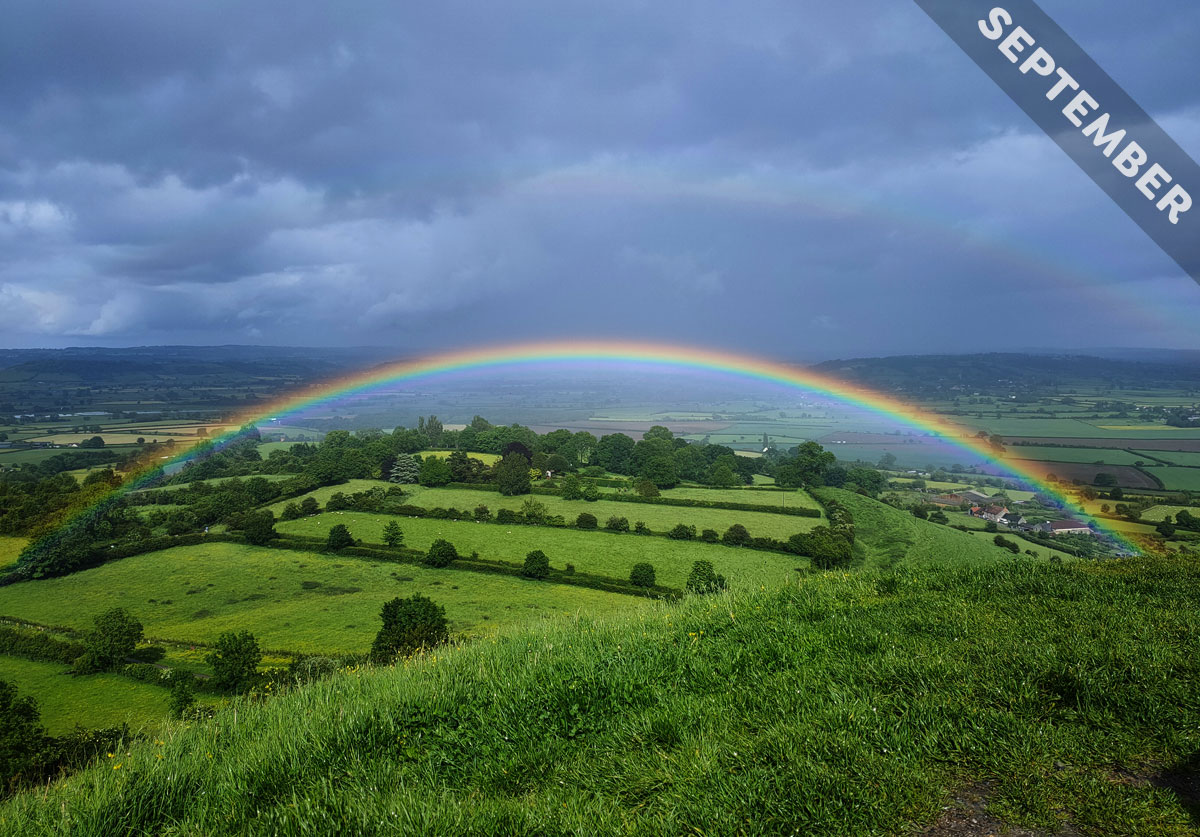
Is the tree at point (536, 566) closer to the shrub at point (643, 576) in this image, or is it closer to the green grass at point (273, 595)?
the green grass at point (273, 595)

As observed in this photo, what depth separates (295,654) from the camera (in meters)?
30.8

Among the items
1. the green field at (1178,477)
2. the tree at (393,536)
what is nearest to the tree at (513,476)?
the tree at (393,536)

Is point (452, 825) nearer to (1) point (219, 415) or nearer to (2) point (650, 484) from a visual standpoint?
(2) point (650, 484)

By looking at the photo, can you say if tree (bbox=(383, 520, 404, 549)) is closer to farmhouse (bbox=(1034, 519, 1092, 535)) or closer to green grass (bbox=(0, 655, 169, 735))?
green grass (bbox=(0, 655, 169, 735))

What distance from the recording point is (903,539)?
42.8 m

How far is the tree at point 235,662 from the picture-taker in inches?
1049

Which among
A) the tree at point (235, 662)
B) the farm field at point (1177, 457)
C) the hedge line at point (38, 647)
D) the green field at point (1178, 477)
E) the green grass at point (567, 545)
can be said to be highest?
the farm field at point (1177, 457)

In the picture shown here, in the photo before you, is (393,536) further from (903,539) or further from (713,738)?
(713,738)

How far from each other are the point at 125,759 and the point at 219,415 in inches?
5901

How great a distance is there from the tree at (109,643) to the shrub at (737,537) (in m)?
40.6

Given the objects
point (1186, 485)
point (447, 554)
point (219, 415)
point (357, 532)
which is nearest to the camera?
point (1186, 485)

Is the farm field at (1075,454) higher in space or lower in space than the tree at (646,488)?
higher

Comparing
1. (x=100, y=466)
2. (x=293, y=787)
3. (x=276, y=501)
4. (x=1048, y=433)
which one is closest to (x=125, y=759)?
(x=293, y=787)

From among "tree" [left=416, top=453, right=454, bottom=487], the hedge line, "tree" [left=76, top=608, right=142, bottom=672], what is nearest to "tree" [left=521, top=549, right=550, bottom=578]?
"tree" [left=76, top=608, right=142, bottom=672]
